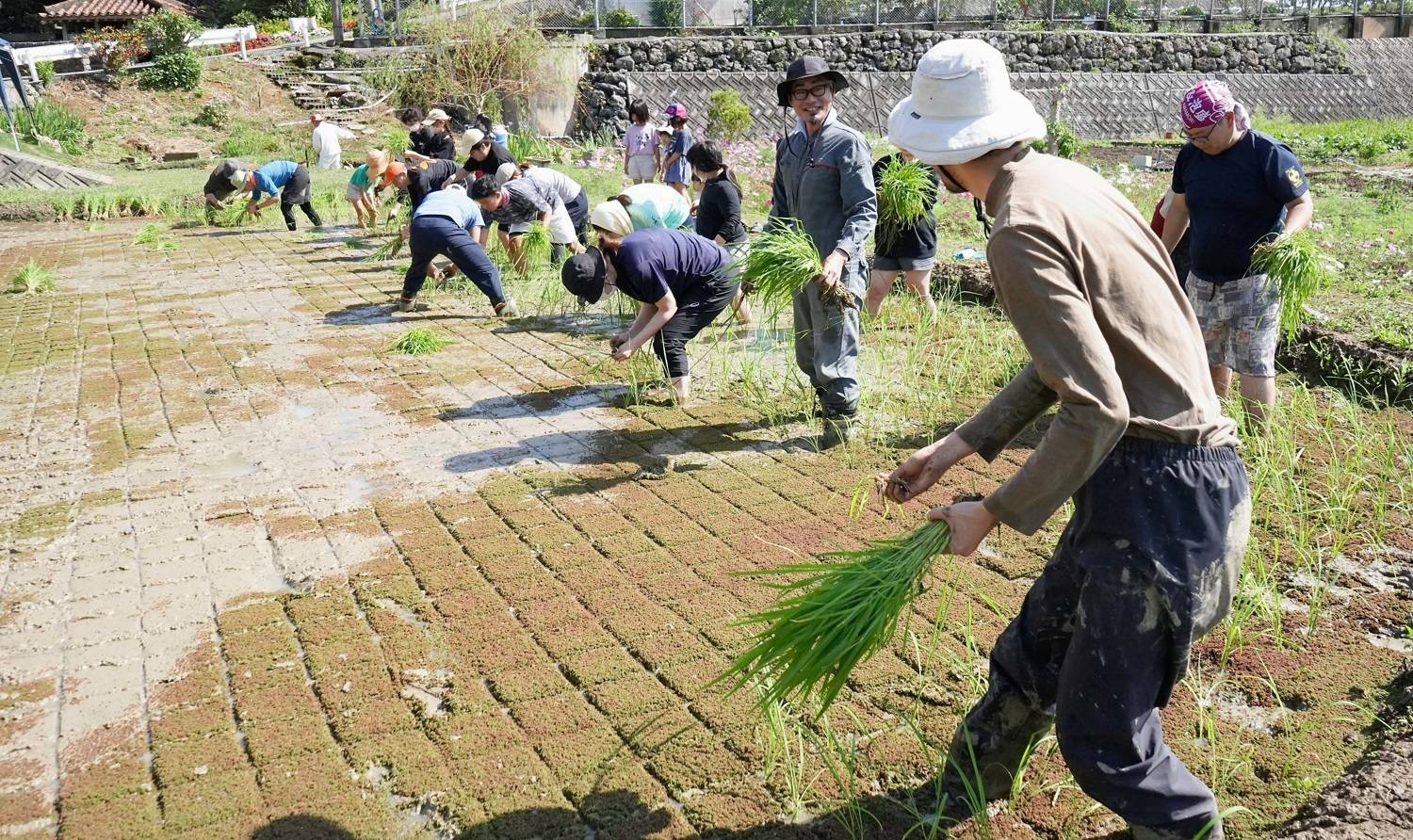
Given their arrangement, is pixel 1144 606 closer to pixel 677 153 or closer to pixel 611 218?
pixel 611 218

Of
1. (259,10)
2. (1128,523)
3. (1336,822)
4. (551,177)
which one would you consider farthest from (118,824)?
(259,10)

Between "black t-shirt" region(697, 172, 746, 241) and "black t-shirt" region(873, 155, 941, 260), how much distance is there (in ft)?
3.33

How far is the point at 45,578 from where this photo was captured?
13.8 feet

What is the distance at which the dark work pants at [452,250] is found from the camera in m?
8.55

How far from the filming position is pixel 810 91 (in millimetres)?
5227

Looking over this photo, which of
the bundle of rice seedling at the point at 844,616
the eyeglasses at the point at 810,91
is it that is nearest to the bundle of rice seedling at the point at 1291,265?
the eyeglasses at the point at 810,91

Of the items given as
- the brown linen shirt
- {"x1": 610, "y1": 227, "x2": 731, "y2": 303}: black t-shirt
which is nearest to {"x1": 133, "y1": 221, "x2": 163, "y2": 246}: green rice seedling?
{"x1": 610, "y1": 227, "x2": 731, "y2": 303}: black t-shirt

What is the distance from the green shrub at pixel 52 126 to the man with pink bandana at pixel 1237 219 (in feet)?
71.3

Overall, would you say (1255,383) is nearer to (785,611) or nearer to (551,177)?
(785,611)

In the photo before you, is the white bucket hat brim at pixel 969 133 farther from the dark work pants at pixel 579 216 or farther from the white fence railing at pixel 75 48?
the white fence railing at pixel 75 48

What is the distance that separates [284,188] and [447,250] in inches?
243

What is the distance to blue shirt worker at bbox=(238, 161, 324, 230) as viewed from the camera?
13578mm

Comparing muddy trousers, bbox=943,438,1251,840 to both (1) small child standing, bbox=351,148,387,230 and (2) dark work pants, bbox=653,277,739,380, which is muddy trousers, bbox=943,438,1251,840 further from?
(1) small child standing, bbox=351,148,387,230

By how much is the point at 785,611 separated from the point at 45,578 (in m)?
3.23
